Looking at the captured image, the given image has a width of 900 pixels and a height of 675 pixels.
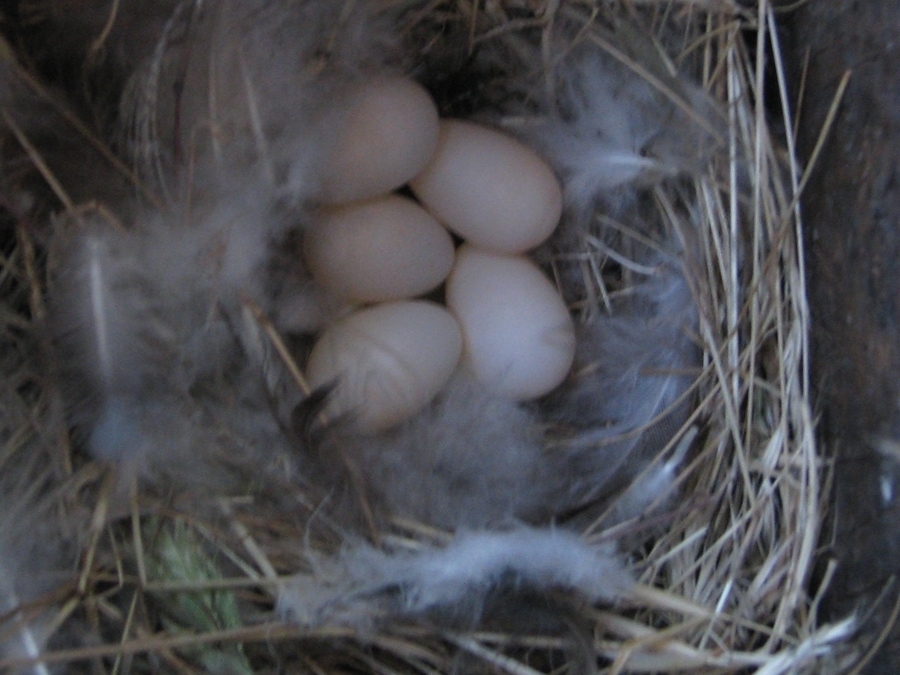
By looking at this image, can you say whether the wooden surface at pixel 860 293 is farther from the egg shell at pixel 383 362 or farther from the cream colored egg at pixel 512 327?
the egg shell at pixel 383 362

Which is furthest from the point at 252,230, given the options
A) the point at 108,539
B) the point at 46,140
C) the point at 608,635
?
the point at 608,635

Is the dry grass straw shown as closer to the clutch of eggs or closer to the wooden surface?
the wooden surface

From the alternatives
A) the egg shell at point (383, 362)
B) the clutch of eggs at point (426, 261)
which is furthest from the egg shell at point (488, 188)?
the egg shell at point (383, 362)

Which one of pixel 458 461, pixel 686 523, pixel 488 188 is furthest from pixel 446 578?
pixel 488 188

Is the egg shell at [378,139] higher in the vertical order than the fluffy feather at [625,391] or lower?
higher

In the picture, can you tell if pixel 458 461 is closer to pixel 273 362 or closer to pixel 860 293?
pixel 273 362

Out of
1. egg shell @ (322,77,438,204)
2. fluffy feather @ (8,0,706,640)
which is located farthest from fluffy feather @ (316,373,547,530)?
egg shell @ (322,77,438,204)
